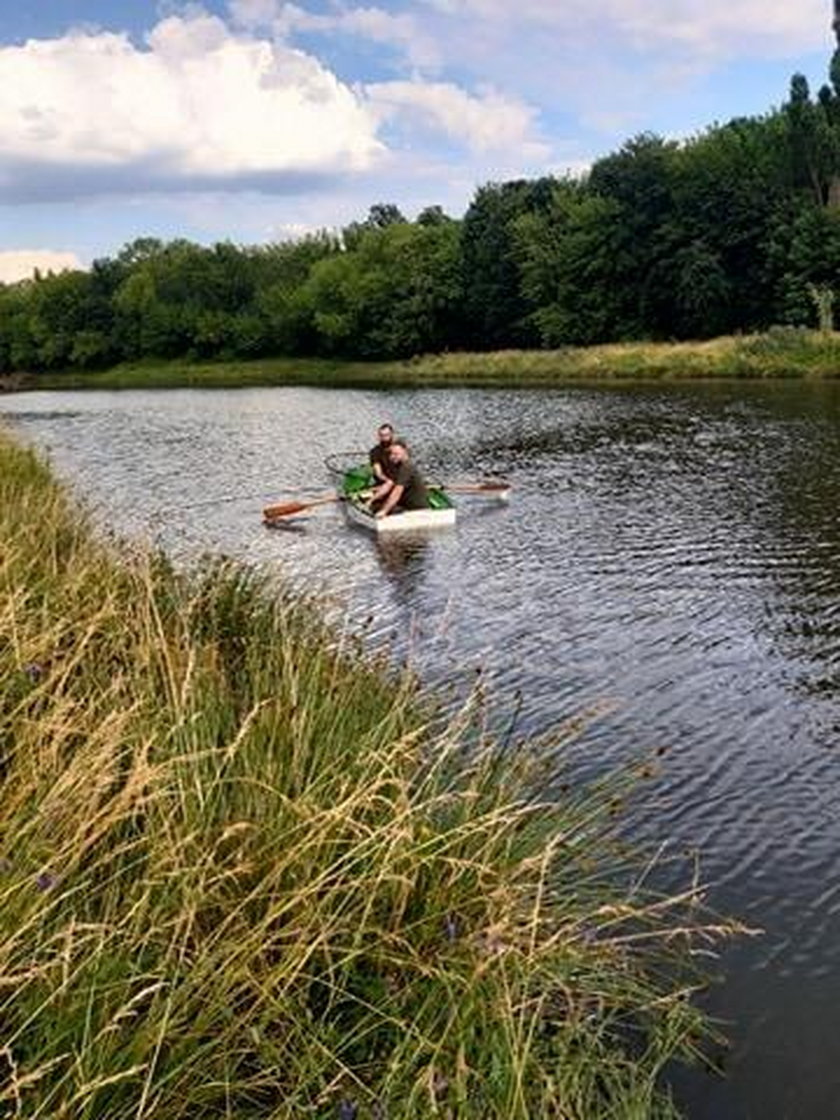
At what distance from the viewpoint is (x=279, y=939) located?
427 centimetres

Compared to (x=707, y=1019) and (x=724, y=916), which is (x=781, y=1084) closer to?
(x=707, y=1019)

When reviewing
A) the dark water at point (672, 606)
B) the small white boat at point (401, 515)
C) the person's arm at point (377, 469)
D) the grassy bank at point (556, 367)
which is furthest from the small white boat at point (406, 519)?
the grassy bank at point (556, 367)

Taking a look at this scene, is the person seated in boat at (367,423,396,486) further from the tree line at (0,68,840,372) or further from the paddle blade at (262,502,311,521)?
the tree line at (0,68,840,372)

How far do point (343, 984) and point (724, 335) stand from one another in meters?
67.5

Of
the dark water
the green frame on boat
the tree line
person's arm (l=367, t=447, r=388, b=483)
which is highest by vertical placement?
the tree line

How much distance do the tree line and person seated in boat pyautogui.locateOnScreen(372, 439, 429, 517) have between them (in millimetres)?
42596

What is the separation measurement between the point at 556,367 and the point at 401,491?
157ft

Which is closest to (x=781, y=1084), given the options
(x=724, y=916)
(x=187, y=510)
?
(x=724, y=916)

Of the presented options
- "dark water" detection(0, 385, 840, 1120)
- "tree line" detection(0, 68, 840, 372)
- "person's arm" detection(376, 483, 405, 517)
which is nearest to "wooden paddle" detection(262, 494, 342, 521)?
"dark water" detection(0, 385, 840, 1120)

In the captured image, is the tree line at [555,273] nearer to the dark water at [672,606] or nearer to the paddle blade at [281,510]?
the dark water at [672,606]

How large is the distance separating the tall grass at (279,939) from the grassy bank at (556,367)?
5021cm

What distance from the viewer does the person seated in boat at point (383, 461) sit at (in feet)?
72.0

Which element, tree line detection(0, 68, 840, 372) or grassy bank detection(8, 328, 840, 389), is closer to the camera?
grassy bank detection(8, 328, 840, 389)

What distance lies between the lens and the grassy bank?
5453cm
